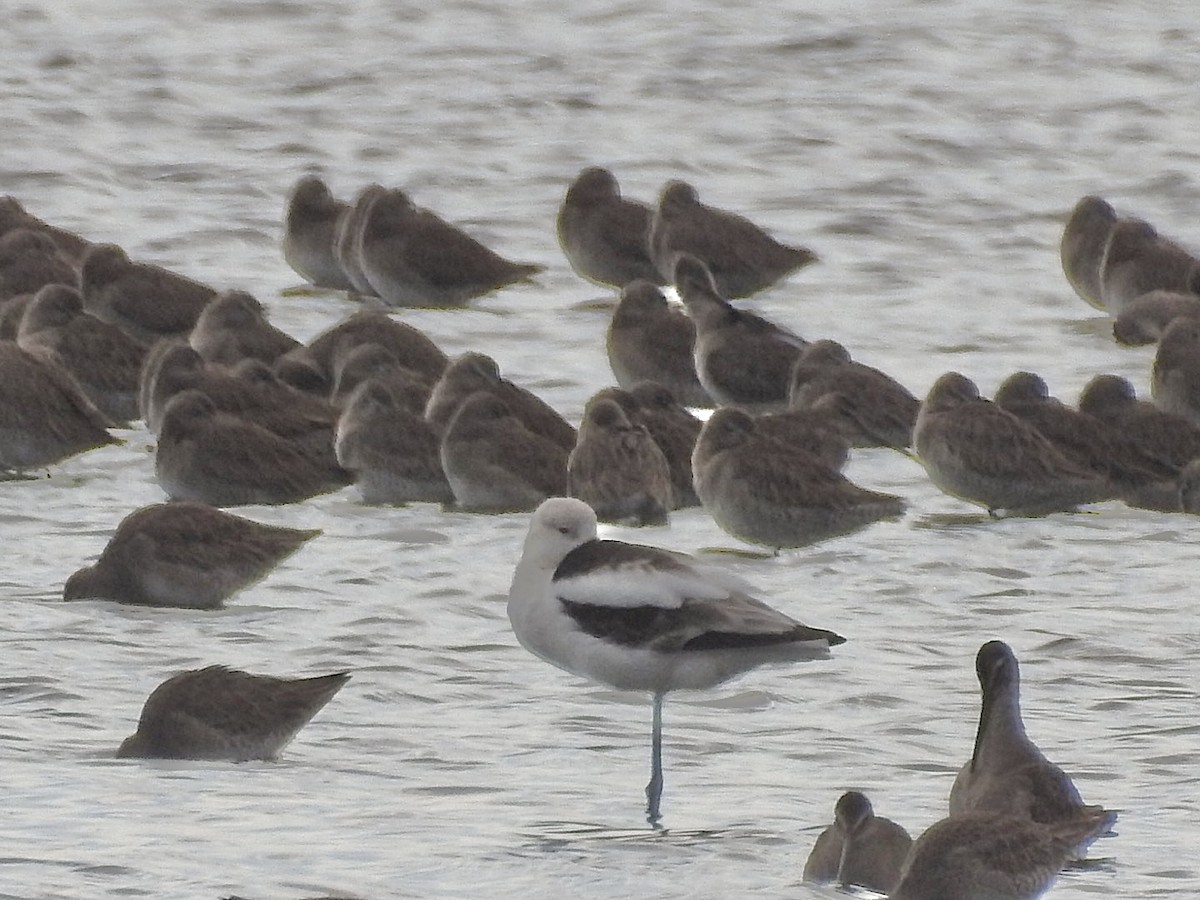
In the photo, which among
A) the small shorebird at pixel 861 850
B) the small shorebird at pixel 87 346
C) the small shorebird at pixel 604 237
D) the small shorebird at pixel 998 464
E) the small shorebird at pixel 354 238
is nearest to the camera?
the small shorebird at pixel 861 850

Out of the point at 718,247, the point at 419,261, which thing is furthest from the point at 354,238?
the point at 718,247

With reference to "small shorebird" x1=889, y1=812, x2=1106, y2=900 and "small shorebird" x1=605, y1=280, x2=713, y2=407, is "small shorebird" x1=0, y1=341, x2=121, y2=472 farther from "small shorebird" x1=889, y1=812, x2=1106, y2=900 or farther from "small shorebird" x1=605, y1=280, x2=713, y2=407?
"small shorebird" x1=889, y1=812, x2=1106, y2=900

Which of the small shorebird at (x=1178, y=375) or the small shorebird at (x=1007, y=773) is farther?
the small shorebird at (x=1178, y=375)

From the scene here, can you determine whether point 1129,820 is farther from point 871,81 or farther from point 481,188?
point 871,81

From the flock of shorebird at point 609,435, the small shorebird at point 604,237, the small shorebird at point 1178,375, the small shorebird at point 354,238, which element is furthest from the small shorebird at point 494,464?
the small shorebird at point 604,237

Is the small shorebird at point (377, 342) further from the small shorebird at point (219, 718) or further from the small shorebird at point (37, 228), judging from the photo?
the small shorebird at point (219, 718)

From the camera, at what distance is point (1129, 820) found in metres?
7.91

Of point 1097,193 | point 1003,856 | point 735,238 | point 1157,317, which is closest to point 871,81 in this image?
point 1097,193

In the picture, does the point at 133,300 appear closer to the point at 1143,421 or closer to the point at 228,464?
the point at 228,464

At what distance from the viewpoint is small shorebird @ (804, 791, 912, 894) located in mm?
7109

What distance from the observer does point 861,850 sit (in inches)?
280

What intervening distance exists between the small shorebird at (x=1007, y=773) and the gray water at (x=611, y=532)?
7.9 inches

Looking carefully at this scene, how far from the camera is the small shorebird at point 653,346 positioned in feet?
48.0

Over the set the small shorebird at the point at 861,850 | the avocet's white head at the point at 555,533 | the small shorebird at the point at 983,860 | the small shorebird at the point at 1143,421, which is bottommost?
the small shorebird at the point at 1143,421
